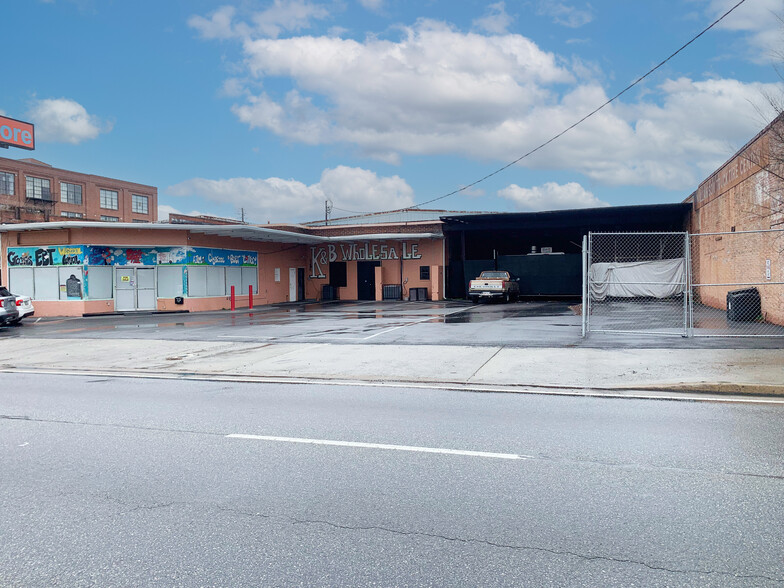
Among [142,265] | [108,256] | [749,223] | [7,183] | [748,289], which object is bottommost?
[748,289]

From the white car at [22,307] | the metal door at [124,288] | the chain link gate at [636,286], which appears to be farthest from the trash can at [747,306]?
the metal door at [124,288]

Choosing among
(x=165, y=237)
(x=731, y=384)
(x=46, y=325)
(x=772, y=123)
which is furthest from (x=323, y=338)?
(x=165, y=237)

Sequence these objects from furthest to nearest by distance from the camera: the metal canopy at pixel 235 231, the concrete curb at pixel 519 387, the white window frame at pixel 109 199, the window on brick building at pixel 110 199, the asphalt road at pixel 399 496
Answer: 1. the window on brick building at pixel 110 199
2. the white window frame at pixel 109 199
3. the metal canopy at pixel 235 231
4. the concrete curb at pixel 519 387
5. the asphalt road at pixel 399 496

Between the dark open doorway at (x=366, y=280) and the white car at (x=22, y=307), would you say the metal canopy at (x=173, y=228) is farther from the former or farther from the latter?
the dark open doorway at (x=366, y=280)

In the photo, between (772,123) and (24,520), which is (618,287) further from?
(24,520)

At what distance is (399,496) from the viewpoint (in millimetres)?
4582

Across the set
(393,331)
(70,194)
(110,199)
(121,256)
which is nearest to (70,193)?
(70,194)

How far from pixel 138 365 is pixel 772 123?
1367 cm

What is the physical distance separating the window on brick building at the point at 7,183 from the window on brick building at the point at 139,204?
46.5 ft

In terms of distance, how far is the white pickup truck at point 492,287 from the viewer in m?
30.4

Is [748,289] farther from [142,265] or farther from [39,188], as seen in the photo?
[39,188]

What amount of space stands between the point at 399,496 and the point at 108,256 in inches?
1109

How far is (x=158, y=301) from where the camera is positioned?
29922 mm

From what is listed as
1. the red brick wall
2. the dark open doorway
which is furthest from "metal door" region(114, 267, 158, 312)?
the red brick wall
